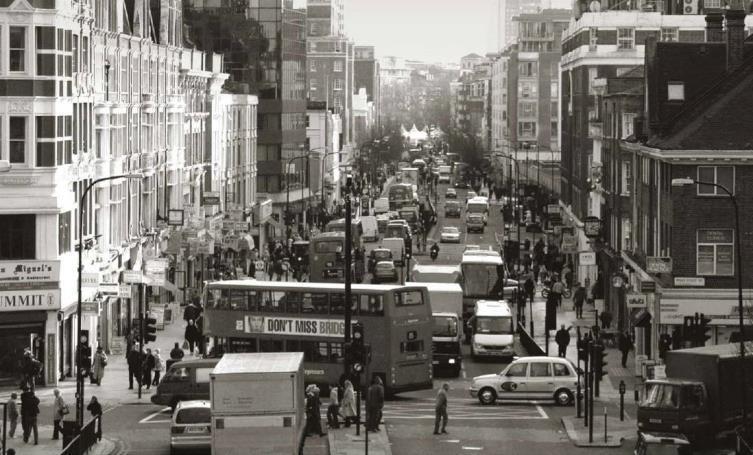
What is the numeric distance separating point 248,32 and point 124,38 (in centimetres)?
7014

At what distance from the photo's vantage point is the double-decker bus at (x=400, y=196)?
6629 inches

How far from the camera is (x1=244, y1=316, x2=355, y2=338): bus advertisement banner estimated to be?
59969 mm

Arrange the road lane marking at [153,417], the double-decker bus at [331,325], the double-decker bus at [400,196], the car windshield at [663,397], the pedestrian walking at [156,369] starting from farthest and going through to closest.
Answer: the double-decker bus at [400,196], the pedestrian walking at [156,369], the double-decker bus at [331,325], the road lane marking at [153,417], the car windshield at [663,397]

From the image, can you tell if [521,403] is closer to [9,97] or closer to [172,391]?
[172,391]

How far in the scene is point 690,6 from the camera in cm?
12281

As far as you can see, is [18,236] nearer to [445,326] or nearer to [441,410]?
[445,326]

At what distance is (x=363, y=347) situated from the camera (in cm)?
5128

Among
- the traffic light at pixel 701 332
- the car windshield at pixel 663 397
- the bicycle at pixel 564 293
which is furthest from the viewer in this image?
the bicycle at pixel 564 293

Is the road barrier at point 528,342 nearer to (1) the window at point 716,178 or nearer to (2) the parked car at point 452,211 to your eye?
(1) the window at point 716,178

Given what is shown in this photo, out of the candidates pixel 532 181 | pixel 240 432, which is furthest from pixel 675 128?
pixel 532 181

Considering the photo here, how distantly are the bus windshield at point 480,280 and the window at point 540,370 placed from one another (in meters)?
30.1

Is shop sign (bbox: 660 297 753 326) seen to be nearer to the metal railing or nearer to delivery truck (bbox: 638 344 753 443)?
delivery truck (bbox: 638 344 753 443)

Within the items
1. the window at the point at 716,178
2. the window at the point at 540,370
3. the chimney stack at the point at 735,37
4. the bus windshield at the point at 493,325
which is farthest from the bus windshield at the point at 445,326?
the chimney stack at the point at 735,37

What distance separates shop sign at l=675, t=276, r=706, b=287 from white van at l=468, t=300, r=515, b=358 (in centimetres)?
981
